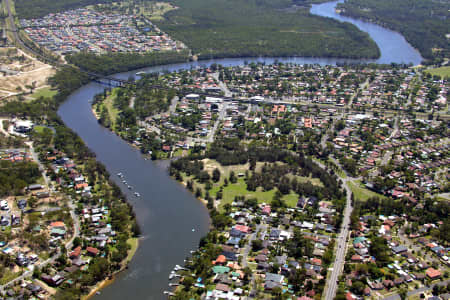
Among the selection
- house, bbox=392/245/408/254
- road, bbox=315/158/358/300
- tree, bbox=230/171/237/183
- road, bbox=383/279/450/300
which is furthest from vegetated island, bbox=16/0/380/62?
road, bbox=383/279/450/300

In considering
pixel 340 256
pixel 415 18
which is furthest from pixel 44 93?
pixel 415 18

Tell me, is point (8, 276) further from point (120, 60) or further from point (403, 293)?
point (120, 60)

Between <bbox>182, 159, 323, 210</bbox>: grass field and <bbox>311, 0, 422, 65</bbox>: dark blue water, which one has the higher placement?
<bbox>311, 0, 422, 65</bbox>: dark blue water

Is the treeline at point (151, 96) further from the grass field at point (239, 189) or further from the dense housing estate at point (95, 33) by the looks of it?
the dense housing estate at point (95, 33)

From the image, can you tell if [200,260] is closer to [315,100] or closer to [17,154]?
[17,154]

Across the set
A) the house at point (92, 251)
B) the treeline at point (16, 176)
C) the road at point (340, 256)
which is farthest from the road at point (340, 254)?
the treeline at point (16, 176)

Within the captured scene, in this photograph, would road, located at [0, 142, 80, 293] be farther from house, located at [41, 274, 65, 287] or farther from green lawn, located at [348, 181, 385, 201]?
→ green lawn, located at [348, 181, 385, 201]
